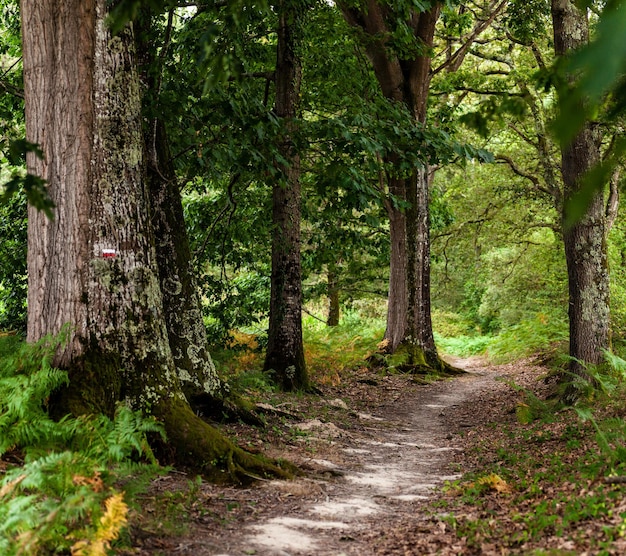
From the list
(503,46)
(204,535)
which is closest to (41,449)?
(204,535)

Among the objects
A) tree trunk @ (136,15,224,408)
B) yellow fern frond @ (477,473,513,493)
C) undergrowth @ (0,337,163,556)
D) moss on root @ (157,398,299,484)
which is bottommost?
yellow fern frond @ (477,473,513,493)

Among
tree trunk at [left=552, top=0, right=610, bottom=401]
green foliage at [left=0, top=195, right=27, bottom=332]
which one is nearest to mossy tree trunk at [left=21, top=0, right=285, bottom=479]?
tree trunk at [left=552, top=0, right=610, bottom=401]

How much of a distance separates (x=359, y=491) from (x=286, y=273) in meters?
5.23

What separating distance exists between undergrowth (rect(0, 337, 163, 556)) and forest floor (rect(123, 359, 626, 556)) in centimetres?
34

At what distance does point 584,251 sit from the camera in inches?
339

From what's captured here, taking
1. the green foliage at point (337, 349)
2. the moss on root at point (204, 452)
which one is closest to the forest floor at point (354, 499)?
the moss on root at point (204, 452)

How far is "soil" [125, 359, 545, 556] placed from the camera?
4230mm

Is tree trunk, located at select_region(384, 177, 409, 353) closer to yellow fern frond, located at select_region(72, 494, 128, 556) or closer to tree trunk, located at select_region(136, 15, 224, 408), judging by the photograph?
tree trunk, located at select_region(136, 15, 224, 408)

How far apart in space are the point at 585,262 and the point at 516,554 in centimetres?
591

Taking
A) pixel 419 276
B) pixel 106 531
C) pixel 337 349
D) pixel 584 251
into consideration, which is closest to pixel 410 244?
pixel 419 276

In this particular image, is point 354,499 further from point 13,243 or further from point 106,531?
point 13,243

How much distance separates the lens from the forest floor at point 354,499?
13.3 feet

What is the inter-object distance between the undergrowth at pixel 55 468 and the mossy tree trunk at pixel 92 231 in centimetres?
38

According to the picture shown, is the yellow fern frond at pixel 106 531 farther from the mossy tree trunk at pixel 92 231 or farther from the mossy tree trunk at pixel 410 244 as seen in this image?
the mossy tree trunk at pixel 410 244
